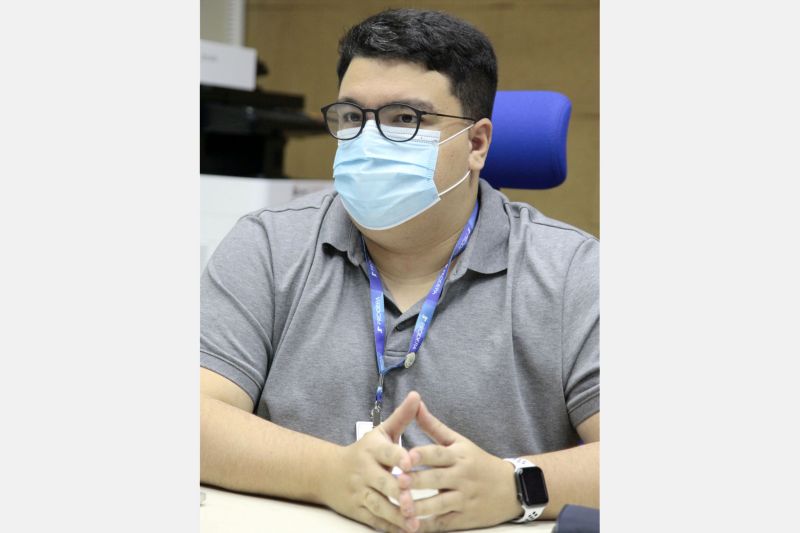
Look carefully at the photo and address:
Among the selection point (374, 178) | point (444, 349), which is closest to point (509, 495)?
point (444, 349)

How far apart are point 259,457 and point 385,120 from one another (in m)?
0.60

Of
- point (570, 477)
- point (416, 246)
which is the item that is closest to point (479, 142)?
point (416, 246)

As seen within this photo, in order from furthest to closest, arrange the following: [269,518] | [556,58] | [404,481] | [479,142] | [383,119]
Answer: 1. [556,58]
2. [479,142]
3. [383,119]
4. [269,518]
5. [404,481]

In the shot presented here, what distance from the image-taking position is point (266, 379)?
137 centimetres

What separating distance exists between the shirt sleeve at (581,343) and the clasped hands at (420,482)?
11.2 inches

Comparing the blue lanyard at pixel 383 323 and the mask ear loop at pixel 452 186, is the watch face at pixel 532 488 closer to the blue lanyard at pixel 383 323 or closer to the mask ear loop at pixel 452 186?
the blue lanyard at pixel 383 323

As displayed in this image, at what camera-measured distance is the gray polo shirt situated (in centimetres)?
131

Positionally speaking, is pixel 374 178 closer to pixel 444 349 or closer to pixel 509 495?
pixel 444 349

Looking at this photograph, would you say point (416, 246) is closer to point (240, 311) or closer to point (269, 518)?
point (240, 311)

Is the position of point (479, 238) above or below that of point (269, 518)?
above

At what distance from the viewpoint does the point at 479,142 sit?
1.54 m

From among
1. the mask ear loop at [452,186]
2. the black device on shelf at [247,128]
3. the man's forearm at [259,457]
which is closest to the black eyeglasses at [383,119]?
the mask ear loop at [452,186]

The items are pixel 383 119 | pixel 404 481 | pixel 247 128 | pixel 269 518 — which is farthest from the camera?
pixel 247 128

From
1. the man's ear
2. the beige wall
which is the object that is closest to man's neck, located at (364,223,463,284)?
the man's ear
